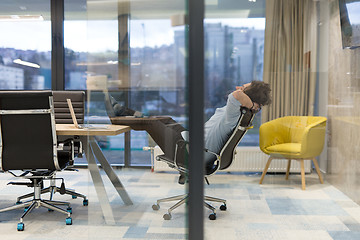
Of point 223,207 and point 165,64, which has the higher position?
point 165,64

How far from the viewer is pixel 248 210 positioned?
2082 millimetres

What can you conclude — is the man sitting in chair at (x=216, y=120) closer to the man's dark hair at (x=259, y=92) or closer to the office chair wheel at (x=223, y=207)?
the man's dark hair at (x=259, y=92)

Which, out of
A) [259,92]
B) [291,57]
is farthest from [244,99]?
[291,57]

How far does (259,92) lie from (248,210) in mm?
615

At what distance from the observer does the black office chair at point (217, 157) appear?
6.20 feet

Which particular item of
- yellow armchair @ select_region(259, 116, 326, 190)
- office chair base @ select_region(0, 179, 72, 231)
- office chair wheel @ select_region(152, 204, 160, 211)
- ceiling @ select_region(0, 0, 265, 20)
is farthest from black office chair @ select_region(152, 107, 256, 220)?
office chair base @ select_region(0, 179, 72, 231)

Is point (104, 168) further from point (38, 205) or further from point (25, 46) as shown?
point (25, 46)

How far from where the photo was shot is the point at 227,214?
6.61 feet

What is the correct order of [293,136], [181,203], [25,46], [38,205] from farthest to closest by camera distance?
[25,46]
[38,205]
[293,136]
[181,203]

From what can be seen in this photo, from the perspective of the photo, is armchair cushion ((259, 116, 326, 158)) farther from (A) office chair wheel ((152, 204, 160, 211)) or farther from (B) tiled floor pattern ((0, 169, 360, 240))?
(A) office chair wheel ((152, 204, 160, 211))

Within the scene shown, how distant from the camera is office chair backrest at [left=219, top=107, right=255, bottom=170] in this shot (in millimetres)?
2018

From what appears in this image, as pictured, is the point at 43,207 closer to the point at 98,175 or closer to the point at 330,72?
the point at 98,175

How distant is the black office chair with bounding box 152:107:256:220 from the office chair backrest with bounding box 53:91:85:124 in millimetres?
2414

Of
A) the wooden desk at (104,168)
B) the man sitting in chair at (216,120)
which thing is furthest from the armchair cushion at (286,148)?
the wooden desk at (104,168)
